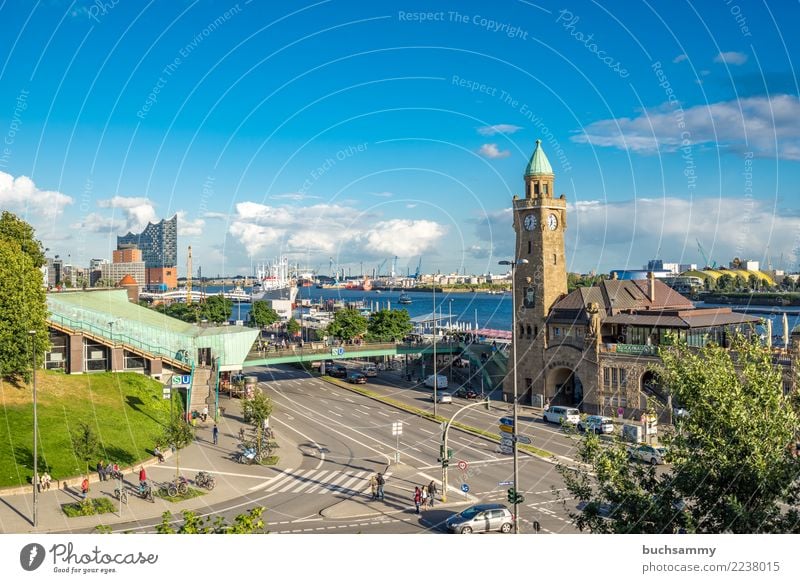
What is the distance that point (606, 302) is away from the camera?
7731 centimetres

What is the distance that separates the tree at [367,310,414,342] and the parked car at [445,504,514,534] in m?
77.3

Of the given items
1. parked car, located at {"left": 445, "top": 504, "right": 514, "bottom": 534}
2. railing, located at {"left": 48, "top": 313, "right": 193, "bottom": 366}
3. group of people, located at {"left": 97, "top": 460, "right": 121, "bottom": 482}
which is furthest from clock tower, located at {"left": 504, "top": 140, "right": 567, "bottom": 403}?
group of people, located at {"left": 97, "top": 460, "right": 121, "bottom": 482}

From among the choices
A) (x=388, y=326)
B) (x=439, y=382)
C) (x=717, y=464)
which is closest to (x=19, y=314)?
(x=717, y=464)

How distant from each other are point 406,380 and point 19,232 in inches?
1945

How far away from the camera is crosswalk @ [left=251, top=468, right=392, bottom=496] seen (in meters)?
47.3

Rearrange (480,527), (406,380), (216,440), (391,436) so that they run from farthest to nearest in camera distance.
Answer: (406,380), (391,436), (216,440), (480,527)

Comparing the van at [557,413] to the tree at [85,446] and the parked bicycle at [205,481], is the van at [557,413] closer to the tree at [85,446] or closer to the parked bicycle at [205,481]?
the parked bicycle at [205,481]

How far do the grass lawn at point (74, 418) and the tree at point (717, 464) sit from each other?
1385 inches

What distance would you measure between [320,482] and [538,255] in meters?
40.1

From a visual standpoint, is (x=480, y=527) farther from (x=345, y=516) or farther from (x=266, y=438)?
(x=266, y=438)

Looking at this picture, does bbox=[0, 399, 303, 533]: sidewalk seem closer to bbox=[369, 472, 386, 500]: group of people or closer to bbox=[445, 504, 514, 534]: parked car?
bbox=[369, 472, 386, 500]: group of people

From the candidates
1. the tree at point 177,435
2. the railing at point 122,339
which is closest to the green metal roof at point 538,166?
the railing at point 122,339
